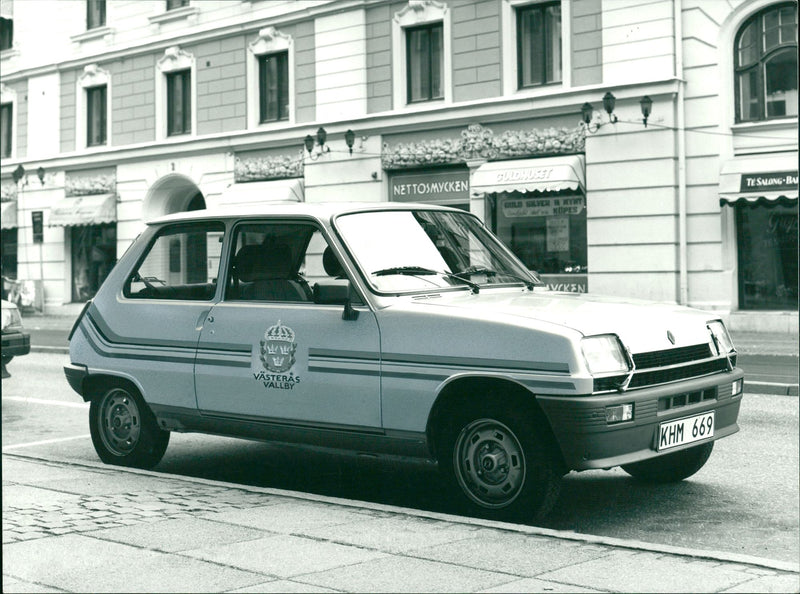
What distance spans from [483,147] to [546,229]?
2.23 metres

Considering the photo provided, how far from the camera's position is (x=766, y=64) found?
1978 centimetres

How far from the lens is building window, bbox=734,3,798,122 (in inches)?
771

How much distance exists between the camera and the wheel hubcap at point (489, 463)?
221 inches

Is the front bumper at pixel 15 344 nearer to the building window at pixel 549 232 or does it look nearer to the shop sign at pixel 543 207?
the building window at pixel 549 232

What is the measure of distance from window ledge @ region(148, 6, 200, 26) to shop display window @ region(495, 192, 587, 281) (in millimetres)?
11031

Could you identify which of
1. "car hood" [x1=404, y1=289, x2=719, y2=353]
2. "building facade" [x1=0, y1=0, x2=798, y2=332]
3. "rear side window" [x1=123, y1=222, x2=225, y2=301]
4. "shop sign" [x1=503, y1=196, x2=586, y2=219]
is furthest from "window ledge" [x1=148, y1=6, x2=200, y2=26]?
"car hood" [x1=404, y1=289, x2=719, y2=353]

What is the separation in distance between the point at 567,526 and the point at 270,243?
251 centimetres

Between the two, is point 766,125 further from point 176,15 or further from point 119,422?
point 176,15

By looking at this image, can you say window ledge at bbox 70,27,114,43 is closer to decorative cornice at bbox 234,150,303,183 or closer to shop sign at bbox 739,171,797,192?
decorative cornice at bbox 234,150,303,183

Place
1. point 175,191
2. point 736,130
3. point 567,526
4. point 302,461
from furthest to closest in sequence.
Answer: point 175,191 < point 736,130 < point 302,461 < point 567,526

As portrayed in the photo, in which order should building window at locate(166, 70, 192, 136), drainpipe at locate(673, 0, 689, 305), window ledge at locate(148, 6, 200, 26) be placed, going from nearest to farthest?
drainpipe at locate(673, 0, 689, 305) < window ledge at locate(148, 6, 200, 26) < building window at locate(166, 70, 192, 136)

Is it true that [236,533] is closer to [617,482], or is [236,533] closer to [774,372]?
[617,482]

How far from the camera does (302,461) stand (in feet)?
25.9

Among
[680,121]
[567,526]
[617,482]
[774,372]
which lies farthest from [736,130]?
[567,526]
